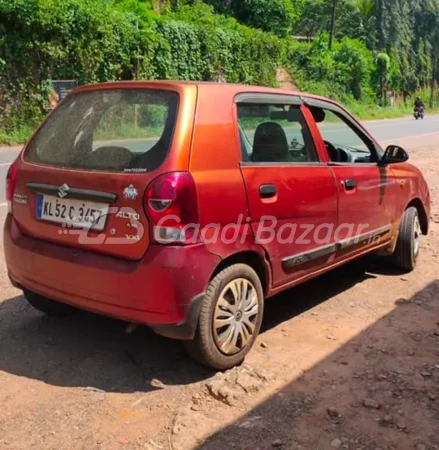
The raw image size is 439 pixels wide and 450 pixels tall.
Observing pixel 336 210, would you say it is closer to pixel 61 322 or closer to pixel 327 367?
pixel 327 367

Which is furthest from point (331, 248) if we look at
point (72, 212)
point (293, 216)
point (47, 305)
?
point (47, 305)

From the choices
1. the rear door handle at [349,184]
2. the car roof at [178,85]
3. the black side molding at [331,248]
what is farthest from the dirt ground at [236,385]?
the car roof at [178,85]

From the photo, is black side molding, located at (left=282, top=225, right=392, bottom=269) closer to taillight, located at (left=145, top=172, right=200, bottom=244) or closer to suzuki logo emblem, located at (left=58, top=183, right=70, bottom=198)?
taillight, located at (left=145, top=172, right=200, bottom=244)

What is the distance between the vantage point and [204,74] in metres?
25.2

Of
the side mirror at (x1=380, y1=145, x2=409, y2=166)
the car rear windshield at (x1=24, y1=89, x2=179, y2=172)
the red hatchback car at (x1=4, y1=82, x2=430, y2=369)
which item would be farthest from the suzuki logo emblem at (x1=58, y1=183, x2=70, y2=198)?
the side mirror at (x1=380, y1=145, x2=409, y2=166)

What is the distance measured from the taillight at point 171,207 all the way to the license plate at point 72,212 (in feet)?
1.05

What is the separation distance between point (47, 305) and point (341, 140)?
3.01 meters

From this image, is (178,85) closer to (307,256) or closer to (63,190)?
(63,190)

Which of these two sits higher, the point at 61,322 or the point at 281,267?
the point at 281,267

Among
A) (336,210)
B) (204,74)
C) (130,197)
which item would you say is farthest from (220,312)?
(204,74)

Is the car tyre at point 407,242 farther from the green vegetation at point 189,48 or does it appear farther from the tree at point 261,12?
the tree at point 261,12

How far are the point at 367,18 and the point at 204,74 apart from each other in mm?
32226

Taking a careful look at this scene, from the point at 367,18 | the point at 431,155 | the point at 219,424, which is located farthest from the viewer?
the point at 367,18

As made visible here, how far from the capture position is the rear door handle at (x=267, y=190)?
3548mm
